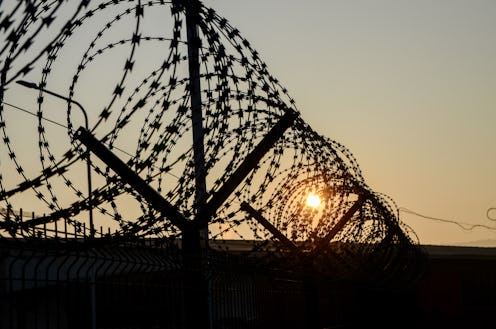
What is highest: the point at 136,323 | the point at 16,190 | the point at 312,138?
the point at 312,138

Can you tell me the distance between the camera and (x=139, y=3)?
18.1ft

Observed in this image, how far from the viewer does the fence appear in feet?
17.7

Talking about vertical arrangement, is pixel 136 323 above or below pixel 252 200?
below

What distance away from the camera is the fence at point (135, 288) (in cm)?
541

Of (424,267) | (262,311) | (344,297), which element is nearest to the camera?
(262,311)

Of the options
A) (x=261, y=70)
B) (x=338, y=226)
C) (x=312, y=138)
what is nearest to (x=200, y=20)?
(x=261, y=70)

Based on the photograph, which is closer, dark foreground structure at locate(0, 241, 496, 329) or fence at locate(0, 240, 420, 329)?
fence at locate(0, 240, 420, 329)

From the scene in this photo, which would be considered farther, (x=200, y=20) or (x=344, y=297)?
(x=344, y=297)

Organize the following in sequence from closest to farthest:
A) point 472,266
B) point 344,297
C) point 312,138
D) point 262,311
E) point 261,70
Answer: point 261,70 < point 312,138 < point 262,311 < point 344,297 < point 472,266

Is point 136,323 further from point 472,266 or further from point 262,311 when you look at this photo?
point 472,266

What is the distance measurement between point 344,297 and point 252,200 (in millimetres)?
10329

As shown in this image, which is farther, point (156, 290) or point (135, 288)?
point (156, 290)

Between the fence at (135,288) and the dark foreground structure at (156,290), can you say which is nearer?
the fence at (135,288)

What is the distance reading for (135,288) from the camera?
672 cm
